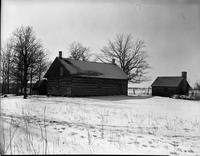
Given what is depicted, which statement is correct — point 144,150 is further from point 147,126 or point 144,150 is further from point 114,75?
point 114,75

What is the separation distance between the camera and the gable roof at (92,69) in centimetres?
1652

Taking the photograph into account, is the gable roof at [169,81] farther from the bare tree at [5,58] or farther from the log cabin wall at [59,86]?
the bare tree at [5,58]

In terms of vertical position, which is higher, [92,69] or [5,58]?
[92,69]

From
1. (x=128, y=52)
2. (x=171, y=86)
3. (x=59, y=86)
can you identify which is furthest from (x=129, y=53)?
(x=171, y=86)

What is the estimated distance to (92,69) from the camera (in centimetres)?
1767

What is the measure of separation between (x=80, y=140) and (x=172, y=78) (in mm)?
24315

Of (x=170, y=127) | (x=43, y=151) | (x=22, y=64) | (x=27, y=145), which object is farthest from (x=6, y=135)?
(x=22, y=64)

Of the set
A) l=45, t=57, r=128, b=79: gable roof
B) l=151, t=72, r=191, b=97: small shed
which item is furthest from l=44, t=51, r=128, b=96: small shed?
l=151, t=72, r=191, b=97: small shed

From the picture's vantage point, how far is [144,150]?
3475 mm

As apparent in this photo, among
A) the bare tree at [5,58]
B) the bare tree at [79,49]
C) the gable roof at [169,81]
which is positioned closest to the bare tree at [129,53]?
the bare tree at [79,49]

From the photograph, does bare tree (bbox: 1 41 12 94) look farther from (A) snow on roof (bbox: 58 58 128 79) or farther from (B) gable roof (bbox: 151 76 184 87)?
(B) gable roof (bbox: 151 76 184 87)

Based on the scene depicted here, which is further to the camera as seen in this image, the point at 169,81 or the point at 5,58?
the point at 169,81

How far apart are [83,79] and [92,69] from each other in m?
1.78

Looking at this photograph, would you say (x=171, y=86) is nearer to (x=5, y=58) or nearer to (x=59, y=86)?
(x=59, y=86)
